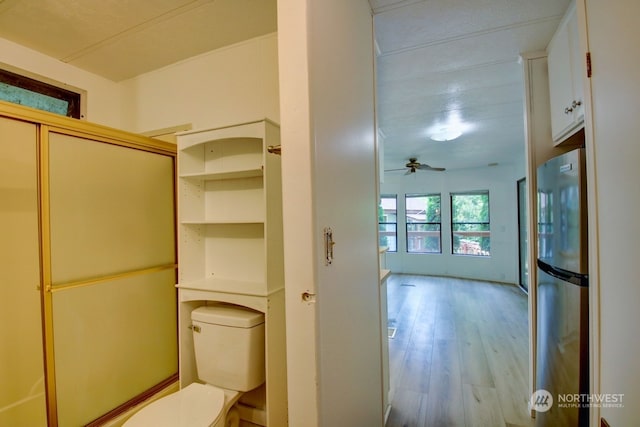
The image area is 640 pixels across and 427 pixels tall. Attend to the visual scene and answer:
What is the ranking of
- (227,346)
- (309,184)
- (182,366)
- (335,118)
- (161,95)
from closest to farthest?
(309,184), (335,118), (227,346), (182,366), (161,95)

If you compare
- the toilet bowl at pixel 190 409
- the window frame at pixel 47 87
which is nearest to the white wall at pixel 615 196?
the toilet bowl at pixel 190 409

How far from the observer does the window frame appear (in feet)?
5.48

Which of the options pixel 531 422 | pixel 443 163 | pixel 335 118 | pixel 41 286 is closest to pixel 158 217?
pixel 41 286

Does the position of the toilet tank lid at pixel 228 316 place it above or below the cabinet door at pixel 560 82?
below

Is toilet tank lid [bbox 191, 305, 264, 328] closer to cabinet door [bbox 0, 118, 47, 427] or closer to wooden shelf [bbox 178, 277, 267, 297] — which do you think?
wooden shelf [bbox 178, 277, 267, 297]

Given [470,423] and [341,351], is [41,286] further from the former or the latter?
[470,423]

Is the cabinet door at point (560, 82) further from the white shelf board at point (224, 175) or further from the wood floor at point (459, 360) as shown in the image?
the wood floor at point (459, 360)

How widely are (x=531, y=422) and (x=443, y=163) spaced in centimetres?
438

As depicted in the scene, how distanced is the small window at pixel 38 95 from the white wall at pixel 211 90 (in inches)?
13.7

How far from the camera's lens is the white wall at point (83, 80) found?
1697 millimetres

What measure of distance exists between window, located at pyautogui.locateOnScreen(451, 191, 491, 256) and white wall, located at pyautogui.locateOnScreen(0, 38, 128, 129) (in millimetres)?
6127

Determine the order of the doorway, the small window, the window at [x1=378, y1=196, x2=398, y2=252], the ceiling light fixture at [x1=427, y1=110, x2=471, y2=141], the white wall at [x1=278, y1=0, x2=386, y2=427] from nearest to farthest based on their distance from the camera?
the white wall at [x1=278, y1=0, x2=386, y2=427] < the small window < the ceiling light fixture at [x1=427, y1=110, x2=471, y2=141] < the doorway < the window at [x1=378, y1=196, x2=398, y2=252]

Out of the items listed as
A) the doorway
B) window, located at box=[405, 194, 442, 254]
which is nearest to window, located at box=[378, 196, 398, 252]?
window, located at box=[405, 194, 442, 254]

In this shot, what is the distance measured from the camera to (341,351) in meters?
0.90
